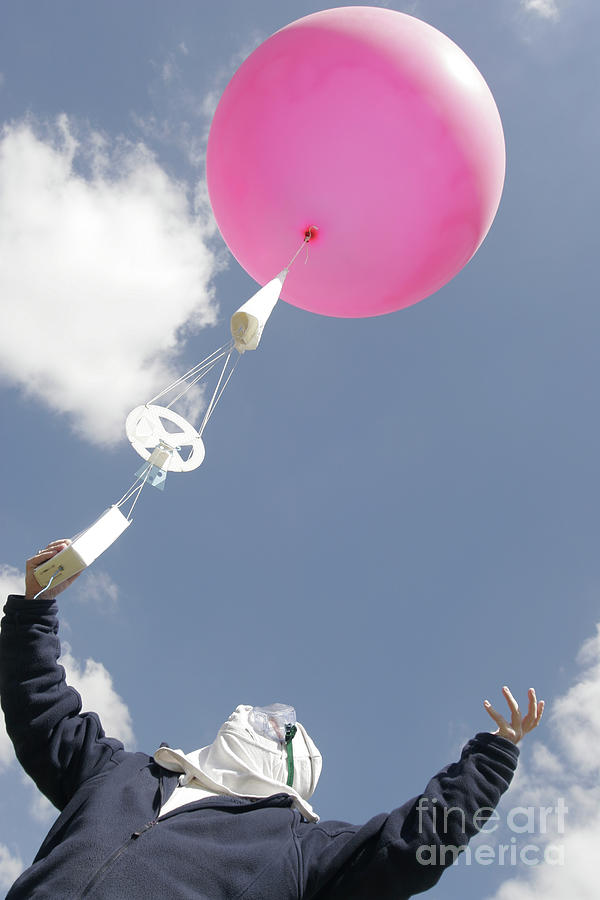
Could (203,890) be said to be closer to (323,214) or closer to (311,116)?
(323,214)

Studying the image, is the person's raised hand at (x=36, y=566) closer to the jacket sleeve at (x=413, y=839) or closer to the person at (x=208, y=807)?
the person at (x=208, y=807)

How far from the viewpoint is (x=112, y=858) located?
6.32ft

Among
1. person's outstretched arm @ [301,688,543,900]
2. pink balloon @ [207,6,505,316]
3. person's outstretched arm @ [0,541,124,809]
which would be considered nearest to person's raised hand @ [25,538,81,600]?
person's outstretched arm @ [0,541,124,809]

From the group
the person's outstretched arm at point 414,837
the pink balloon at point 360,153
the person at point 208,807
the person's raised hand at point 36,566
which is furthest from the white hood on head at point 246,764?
the pink balloon at point 360,153

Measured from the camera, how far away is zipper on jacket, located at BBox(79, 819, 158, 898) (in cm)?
184

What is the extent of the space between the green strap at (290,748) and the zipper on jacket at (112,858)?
0.58 m

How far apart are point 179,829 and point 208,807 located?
5.4 inches

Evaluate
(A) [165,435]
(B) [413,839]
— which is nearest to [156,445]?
(A) [165,435]

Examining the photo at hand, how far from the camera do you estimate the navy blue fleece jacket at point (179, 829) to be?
1.93 metres

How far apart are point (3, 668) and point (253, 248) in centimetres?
260

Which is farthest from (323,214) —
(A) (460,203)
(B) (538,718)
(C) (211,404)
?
(B) (538,718)

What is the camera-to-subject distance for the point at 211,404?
9.94 ft

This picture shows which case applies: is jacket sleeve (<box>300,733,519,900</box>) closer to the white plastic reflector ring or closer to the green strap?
the green strap

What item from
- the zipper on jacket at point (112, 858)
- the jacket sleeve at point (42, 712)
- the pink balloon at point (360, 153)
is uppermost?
the pink balloon at point (360, 153)
